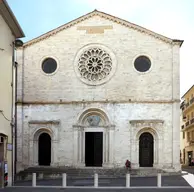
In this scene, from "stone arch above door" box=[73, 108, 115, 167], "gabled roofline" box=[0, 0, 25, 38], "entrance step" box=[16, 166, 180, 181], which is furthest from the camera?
"stone arch above door" box=[73, 108, 115, 167]

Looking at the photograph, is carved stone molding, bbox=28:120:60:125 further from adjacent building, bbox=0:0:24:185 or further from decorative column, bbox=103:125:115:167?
adjacent building, bbox=0:0:24:185

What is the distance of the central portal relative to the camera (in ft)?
105

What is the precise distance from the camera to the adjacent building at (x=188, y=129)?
53347 mm

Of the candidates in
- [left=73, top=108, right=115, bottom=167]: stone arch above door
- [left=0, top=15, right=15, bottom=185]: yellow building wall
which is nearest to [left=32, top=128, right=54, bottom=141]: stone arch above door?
[left=73, top=108, right=115, bottom=167]: stone arch above door

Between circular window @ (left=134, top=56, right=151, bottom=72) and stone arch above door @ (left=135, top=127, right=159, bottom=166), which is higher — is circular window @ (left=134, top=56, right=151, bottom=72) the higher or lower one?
the higher one

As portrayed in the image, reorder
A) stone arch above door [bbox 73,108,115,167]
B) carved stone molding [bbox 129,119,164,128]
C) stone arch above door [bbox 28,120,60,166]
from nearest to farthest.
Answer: carved stone molding [bbox 129,119,164,128]
stone arch above door [bbox 73,108,115,167]
stone arch above door [bbox 28,120,60,166]

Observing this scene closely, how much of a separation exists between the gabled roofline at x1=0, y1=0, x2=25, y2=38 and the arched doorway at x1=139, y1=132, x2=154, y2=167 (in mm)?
13619

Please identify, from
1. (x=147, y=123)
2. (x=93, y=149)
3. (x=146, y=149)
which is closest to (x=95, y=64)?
(x=147, y=123)

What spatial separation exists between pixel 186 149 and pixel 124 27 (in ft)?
97.8

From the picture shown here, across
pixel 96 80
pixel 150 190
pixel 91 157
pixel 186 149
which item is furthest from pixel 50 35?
pixel 186 149

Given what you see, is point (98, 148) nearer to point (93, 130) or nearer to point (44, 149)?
point (93, 130)

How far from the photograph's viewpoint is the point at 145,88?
3127 centimetres

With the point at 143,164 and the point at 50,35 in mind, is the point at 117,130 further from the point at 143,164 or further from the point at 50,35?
the point at 50,35

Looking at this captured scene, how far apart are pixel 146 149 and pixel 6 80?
14618 millimetres
